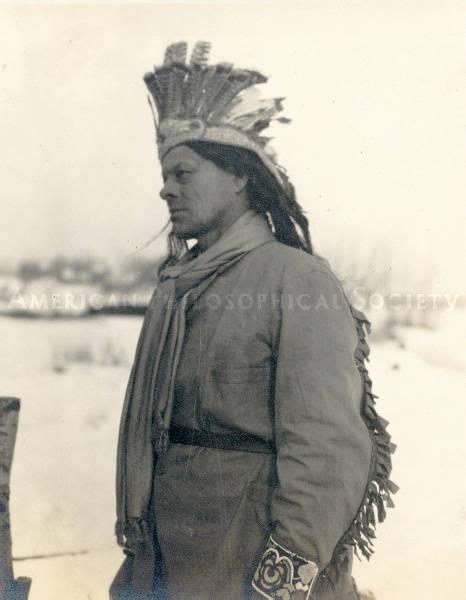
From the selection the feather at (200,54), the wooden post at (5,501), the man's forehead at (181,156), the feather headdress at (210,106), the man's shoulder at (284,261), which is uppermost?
the feather at (200,54)

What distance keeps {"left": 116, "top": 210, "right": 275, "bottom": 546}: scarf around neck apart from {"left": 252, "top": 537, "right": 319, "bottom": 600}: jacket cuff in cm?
39

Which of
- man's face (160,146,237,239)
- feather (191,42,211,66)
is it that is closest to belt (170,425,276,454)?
man's face (160,146,237,239)

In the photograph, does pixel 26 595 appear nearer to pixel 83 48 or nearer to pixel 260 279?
pixel 260 279

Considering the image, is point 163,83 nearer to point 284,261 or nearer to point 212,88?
point 212,88

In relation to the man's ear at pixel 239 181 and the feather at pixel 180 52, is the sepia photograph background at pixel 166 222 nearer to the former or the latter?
the feather at pixel 180 52

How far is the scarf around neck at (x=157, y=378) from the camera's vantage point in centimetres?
207

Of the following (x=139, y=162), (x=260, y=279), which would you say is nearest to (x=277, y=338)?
(x=260, y=279)

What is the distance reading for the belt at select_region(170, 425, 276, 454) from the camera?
1.96 m

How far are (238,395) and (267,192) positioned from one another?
0.57 meters

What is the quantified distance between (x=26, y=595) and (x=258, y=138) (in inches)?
58.8

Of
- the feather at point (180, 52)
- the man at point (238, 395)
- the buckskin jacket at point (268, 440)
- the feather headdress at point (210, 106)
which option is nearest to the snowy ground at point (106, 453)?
the man at point (238, 395)

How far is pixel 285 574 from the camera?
1.86 meters

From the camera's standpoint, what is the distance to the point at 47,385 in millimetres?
2383

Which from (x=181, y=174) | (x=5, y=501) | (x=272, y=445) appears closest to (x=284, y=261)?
(x=181, y=174)
